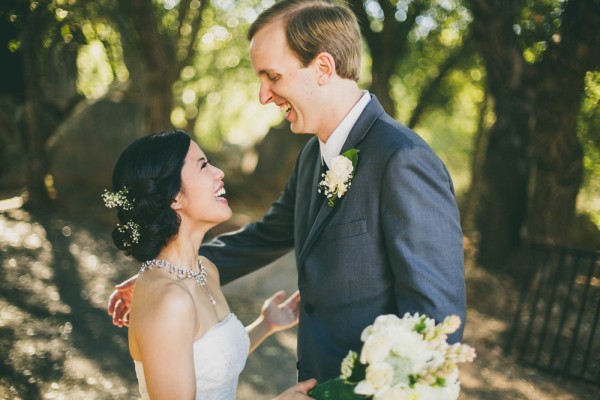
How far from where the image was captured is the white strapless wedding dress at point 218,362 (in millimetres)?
2436

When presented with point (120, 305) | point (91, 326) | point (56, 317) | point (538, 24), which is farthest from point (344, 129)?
point (538, 24)

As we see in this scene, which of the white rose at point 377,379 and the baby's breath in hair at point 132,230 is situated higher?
the baby's breath in hair at point 132,230

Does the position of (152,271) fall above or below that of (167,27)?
below

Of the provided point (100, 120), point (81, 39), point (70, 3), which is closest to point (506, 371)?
point (81, 39)

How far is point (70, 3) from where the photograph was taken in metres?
5.18

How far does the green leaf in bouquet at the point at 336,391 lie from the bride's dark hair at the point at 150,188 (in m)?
1.03

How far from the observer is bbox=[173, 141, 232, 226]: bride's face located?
2535 mm

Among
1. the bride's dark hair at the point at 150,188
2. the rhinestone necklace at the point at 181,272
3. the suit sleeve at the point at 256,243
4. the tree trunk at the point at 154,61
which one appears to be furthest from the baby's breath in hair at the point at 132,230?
the tree trunk at the point at 154,61

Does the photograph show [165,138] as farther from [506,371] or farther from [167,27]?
[167,27]

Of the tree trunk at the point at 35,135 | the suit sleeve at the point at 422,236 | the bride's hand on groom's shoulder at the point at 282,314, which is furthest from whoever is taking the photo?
the tree trunk at the point at 35,135

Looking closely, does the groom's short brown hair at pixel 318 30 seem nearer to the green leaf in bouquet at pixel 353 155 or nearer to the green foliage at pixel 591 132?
the green leaf in bouquet at pixel 353 155

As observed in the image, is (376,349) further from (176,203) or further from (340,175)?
(176,203)

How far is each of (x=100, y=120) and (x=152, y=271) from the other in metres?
9.24

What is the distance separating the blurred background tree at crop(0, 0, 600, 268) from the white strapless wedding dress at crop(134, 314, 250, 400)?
274cm
